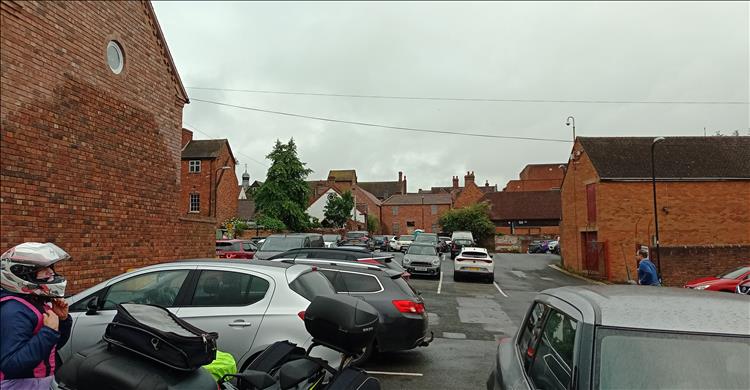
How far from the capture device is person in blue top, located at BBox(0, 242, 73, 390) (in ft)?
8.39

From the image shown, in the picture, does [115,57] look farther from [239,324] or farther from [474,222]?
[474,222]

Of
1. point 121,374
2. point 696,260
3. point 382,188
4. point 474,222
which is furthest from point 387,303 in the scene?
point 382,188

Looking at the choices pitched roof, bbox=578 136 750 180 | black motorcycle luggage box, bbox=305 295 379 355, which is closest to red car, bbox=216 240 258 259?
black motorcycle luggage box, bbox=305 295 379 355

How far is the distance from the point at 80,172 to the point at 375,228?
66.6m

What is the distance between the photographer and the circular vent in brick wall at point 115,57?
9.32 m

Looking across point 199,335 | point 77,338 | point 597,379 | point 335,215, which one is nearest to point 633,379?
point 597,379

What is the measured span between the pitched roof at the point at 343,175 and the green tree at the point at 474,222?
39.3m

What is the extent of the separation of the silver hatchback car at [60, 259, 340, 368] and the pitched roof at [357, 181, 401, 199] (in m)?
93.9

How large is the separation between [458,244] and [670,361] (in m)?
34.9

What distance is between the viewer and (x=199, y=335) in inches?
112

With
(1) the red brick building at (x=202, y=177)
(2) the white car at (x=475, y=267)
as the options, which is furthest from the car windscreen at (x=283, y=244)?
(1) the red brick building at (x=202, y=177)

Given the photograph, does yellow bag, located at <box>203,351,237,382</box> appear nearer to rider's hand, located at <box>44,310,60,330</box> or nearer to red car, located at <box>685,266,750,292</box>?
rider's hand, located at <box>44,310,60,330</box>

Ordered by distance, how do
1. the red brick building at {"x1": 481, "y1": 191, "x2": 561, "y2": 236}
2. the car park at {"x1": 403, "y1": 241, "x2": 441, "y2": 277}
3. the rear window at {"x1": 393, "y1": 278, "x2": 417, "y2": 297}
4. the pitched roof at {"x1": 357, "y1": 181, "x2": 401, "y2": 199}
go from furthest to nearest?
the pitched roof at {"x1": 357, "y1": 181, "x2": 401, "y2": 199}
the red brick building at {"x1": 481, "y1": 191, "x2": 561, "y2": 236}
the car park at {"x1": 403, "y1": 241, "x2": 441, "y2": 277}
the rear window at {"x1": 393, "y1": 278, "x2": 417, "y2": 297}

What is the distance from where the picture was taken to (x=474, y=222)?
51188mm
